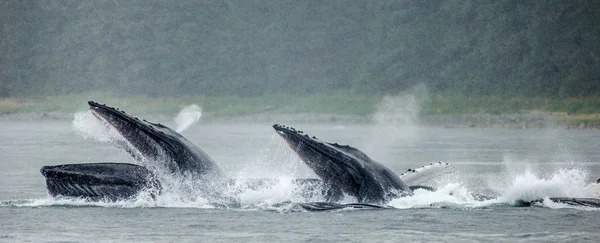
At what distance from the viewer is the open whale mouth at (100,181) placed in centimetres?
2616

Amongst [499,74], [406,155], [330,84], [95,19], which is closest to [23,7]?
[95,19]

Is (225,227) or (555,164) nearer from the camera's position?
(225,227)

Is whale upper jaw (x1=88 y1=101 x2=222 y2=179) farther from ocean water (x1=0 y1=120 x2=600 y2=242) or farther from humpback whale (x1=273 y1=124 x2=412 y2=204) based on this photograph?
humpback whale (x1=273 y1=124 x2=412 y2=204)

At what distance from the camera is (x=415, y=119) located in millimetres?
103625

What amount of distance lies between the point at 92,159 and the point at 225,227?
21.7 metres

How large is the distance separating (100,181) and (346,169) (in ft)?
14.0

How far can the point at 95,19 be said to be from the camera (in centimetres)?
14912

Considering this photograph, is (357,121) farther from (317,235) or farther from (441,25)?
(317,235)

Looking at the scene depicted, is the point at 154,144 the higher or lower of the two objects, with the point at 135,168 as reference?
higher

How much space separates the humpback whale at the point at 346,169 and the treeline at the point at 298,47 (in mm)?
91393

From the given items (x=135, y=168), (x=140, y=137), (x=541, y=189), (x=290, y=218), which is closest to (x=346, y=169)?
(x=290, y=218)

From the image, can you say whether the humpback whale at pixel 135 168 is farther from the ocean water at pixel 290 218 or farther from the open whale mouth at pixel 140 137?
the ocean water at pixel 290 218

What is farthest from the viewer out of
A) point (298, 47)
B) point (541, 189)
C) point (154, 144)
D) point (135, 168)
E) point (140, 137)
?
point (298, 47)

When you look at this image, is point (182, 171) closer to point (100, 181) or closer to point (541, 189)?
point (100, 181)
